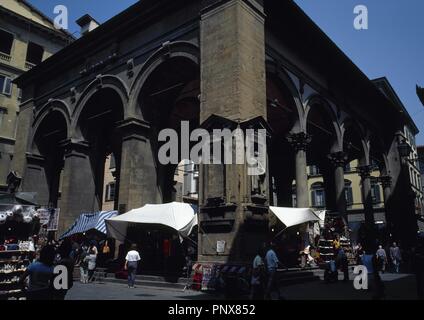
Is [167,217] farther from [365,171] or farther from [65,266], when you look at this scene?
[365,171]

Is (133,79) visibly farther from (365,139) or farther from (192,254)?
(365,139)

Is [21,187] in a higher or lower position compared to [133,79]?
lower

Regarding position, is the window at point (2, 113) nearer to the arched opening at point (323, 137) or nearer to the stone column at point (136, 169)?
the stone column at point (136, 169)

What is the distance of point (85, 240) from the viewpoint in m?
16.4

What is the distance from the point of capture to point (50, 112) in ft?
66.8

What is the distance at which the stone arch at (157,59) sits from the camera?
534 inches

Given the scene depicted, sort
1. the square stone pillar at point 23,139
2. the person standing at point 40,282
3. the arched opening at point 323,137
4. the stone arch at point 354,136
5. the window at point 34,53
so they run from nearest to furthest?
the person standing at point 40,282, the arched opening at point 323,137, the stone arch at point 354,136, the square stone pillar at point 23,139, the window at point 34,53

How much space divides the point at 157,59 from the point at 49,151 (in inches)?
432

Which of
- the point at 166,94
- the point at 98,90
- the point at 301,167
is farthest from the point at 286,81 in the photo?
the point at 98,90

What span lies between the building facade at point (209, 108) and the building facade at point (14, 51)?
21.2 ft

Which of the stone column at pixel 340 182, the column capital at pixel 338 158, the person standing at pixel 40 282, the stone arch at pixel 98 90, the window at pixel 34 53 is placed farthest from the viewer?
the window at pixel 34 53

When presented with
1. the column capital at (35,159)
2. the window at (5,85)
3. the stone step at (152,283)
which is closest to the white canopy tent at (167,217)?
the stone step at (152,283)
